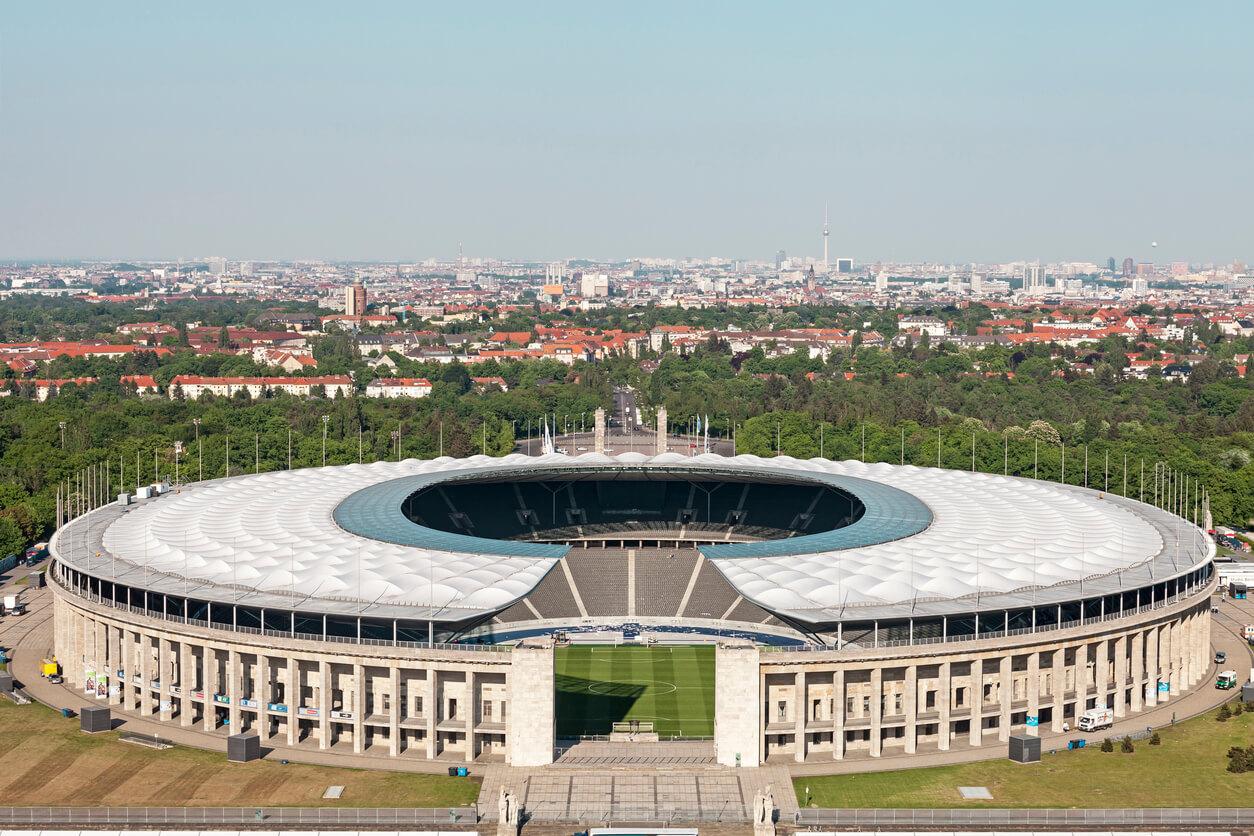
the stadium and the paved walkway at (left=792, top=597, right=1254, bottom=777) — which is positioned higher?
the stadium

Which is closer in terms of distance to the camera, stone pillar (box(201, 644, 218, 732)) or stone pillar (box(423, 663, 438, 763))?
stone pillar (box(423, 663, 438, 763))

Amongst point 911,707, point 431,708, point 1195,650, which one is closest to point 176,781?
point 431,708

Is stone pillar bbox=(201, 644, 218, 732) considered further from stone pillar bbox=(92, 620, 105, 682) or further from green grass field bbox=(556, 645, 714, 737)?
green grass field bbox=(556, 645, 714, 737)

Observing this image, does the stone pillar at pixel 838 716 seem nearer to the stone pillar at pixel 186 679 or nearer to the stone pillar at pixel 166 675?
the stone pillar at pixel 186 679

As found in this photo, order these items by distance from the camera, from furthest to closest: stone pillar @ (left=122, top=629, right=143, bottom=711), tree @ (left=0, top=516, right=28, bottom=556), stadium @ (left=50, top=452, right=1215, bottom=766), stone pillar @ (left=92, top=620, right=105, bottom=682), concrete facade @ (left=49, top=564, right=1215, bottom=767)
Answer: tree @ (left=0, top=516, right=28, bottom=556) < stone pillar @ (left=92, top=620, right=105, bottom=682) < stone pillar @ (left=122, top=629, right=143, bottom=711) < stadium @ (left=50, top=452, right=1215, bottom=766) < concrete facade @ (left=49, top=564, right=1215, bottom=767)

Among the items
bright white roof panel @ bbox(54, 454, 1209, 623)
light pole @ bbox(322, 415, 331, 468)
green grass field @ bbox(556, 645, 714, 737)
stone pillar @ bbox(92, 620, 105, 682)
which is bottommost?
green grass field @ bbox(556, 645, 714, 737)

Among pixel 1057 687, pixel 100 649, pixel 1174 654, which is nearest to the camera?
pixel 1057 687

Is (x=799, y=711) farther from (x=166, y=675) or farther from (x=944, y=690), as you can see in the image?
(x=166, y=675)

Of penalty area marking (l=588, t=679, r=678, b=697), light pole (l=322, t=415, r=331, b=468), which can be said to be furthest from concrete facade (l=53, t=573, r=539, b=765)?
light pole (l=322, t=415, r=331, b=468)
